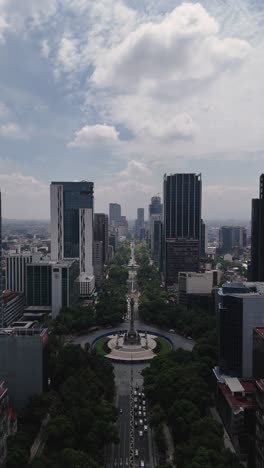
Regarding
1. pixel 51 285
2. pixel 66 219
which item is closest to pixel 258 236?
pixel 51 285

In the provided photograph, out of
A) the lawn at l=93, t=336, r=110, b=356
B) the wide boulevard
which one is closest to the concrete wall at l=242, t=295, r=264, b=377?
the wide boulevard

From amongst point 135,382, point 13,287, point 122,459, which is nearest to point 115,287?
point 13,287

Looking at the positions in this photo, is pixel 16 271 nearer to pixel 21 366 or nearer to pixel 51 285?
pixel 51 285

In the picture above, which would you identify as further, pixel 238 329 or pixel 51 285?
pixel 51 285

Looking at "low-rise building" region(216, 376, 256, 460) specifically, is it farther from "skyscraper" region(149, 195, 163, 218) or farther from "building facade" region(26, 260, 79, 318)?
"skyscraper" region(149, 195, 163, 218)

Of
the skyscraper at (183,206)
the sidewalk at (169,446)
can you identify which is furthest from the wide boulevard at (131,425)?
the skyscraper at (183,206)

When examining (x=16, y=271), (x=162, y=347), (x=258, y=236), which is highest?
(x=258, y=236)
